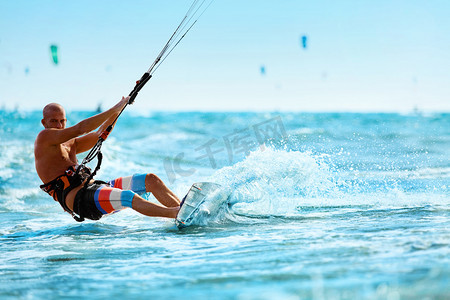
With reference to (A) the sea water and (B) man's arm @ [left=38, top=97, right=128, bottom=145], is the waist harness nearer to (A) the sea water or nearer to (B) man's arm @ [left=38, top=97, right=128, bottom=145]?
(B) man's arm @ [left=38, top=97, right=128, bottom=145]

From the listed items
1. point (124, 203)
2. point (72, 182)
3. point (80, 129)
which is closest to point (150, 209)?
point (124, 203)

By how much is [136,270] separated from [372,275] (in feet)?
5.26

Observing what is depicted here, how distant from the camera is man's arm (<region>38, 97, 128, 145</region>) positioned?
4.54 metres

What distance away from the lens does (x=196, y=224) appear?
507 cm

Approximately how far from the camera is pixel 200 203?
16.4ft

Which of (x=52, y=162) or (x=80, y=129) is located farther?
(x=52, y=162)

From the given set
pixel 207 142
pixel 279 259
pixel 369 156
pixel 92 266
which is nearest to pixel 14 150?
pixel 207 142

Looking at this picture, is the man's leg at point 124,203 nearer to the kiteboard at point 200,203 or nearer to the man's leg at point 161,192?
the kiteboard at point 200,203

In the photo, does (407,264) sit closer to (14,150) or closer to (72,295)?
(72,295)

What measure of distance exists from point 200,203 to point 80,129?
1.39 metres

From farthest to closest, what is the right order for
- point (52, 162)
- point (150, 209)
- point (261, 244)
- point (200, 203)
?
point (200, 203) < point (52, 162) < point (150, 209) < point (261, 244)

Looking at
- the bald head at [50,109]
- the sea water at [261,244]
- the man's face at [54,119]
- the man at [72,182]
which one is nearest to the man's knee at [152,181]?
the man at [72,182]

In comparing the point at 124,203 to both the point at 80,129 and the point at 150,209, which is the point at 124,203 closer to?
the point at 150,209

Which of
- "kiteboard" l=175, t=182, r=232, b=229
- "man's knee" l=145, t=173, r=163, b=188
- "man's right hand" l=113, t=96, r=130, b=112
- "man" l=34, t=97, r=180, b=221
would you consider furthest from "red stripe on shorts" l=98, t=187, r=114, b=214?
"man's right hand" l=113, t=96, r=130, b=112
